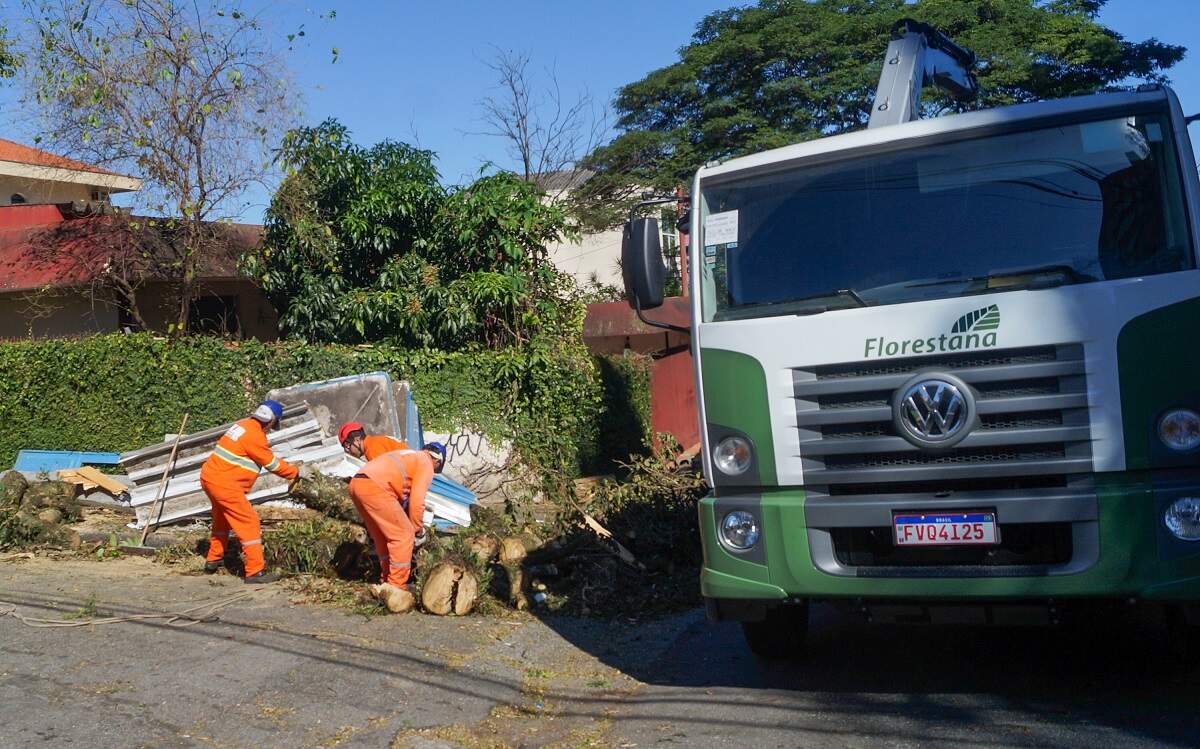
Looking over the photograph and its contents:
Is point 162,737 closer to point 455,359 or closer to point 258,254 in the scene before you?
point 455,359

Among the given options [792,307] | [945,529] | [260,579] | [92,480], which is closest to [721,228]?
[792,307]

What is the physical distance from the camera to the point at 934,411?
16.2ft

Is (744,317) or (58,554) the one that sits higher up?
(744,317)

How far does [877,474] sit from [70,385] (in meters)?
11.6

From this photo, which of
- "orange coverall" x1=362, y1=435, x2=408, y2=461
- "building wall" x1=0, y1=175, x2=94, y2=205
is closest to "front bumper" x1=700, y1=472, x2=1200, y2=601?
"orange coverall" x1=362, y1=435, x2=408, y2=461

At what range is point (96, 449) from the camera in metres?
13.7

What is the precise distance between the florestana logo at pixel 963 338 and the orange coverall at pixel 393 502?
393 centimetres

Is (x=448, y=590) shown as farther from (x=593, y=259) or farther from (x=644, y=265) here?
(x=593, y=259)

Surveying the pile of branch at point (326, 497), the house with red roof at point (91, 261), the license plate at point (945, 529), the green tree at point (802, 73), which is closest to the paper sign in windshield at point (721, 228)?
the license plate at point (945, 529)

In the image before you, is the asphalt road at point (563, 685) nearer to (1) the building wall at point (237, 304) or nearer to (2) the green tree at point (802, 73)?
(1) the building wall at point (237, 304)

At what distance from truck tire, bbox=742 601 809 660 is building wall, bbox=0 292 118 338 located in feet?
42.6

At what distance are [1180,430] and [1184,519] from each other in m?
0.38

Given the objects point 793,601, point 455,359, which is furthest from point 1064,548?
point 455,359

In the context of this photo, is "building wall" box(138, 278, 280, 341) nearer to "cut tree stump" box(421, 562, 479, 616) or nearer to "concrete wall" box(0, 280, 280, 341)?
"concrete wall" box(0, 280, 280, 341)
